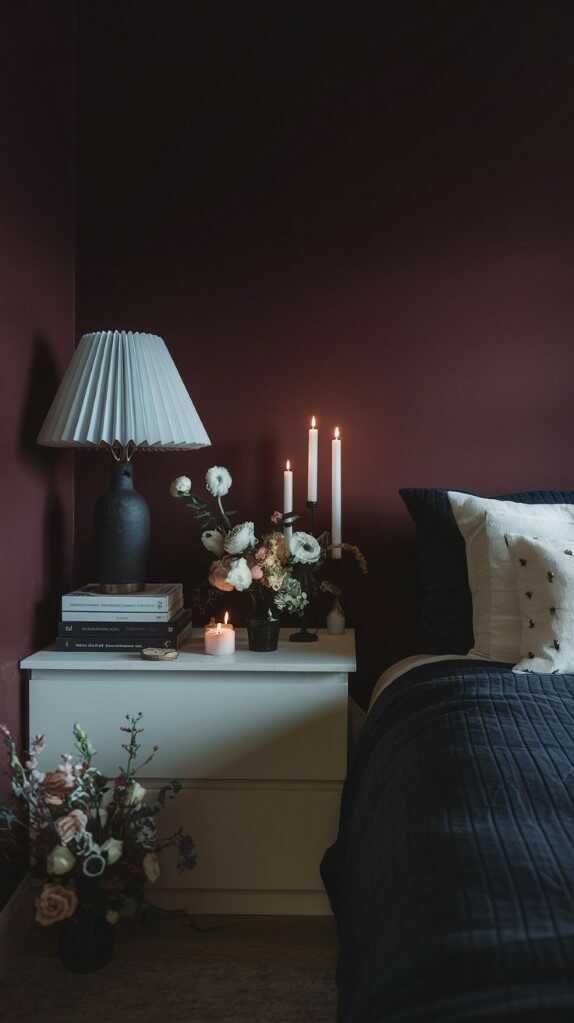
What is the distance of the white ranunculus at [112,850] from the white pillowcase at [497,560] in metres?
0.86

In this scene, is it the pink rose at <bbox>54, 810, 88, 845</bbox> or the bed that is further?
the pink rose at <bbox>54, 810, 88, 845</bbox>

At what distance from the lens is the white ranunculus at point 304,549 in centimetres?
204

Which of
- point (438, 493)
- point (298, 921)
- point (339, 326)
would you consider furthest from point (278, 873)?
point (339, 326)

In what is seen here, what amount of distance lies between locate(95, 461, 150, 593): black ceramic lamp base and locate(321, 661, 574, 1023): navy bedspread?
735 millimetres

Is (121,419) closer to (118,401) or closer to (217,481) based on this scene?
(118,401)

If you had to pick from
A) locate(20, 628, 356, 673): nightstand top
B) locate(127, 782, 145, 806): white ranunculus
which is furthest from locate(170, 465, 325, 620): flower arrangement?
locate(127, 782, 145, 806): white ranunculus

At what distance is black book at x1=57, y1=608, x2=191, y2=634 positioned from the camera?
6.61ft

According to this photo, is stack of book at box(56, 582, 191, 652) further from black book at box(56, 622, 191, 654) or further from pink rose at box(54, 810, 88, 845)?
pink rose at box(54, 810, 88, 845)

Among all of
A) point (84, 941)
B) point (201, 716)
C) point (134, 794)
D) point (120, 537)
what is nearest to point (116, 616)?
point (120, 537)

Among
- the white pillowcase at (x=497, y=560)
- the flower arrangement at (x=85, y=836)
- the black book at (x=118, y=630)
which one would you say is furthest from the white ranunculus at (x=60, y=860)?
the white pillowcase at (x=497, y=560)

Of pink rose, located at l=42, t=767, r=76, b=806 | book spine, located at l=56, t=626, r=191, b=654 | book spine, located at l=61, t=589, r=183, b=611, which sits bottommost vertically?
pink rose, located at l=42, t=767, r=76, b=806

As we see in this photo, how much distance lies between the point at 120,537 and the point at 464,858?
1.30 m

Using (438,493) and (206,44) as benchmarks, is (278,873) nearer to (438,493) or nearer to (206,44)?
(438,493)

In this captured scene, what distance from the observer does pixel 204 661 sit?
1933 millimetres
